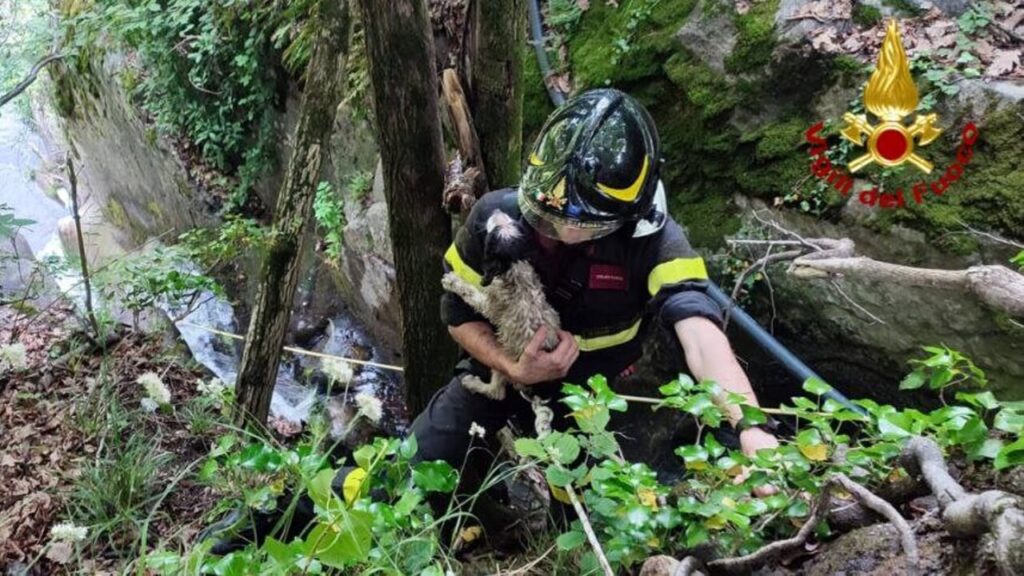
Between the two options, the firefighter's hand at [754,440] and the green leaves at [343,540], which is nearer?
the green leaves at [343,540]

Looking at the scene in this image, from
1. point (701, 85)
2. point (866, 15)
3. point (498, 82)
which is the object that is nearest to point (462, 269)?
point (498, 82)

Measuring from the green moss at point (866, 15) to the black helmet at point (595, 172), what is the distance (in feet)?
8.36

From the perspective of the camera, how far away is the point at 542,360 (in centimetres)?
246

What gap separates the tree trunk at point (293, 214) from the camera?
3.34 m

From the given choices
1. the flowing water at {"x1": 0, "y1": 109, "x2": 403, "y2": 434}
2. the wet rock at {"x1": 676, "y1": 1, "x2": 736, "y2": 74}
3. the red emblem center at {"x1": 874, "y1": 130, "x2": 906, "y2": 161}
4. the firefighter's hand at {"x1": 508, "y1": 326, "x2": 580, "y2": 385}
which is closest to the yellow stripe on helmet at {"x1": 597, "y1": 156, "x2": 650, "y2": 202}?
the firefighter's hand at {"x1": 508, "y1": 326, "x2": 580, "y2": 385}

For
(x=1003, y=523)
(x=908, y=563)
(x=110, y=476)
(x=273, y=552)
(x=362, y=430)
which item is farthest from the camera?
(x=362, y=430)

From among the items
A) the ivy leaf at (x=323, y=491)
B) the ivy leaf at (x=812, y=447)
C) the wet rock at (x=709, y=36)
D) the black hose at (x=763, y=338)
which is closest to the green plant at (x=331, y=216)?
the black hose at (x=763, y=338)

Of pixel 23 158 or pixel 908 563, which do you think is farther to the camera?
pixel 23 158

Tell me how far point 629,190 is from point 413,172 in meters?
1.09

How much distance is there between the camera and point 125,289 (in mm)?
4750

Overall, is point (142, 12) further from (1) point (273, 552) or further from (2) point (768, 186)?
(1) point (273, 552)

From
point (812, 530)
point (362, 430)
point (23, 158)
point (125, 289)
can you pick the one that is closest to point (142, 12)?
point (125, 289)

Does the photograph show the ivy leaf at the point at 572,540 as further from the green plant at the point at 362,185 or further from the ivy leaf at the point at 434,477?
the green plant at the point at 362,185

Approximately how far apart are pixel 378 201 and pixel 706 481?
16.6ft
